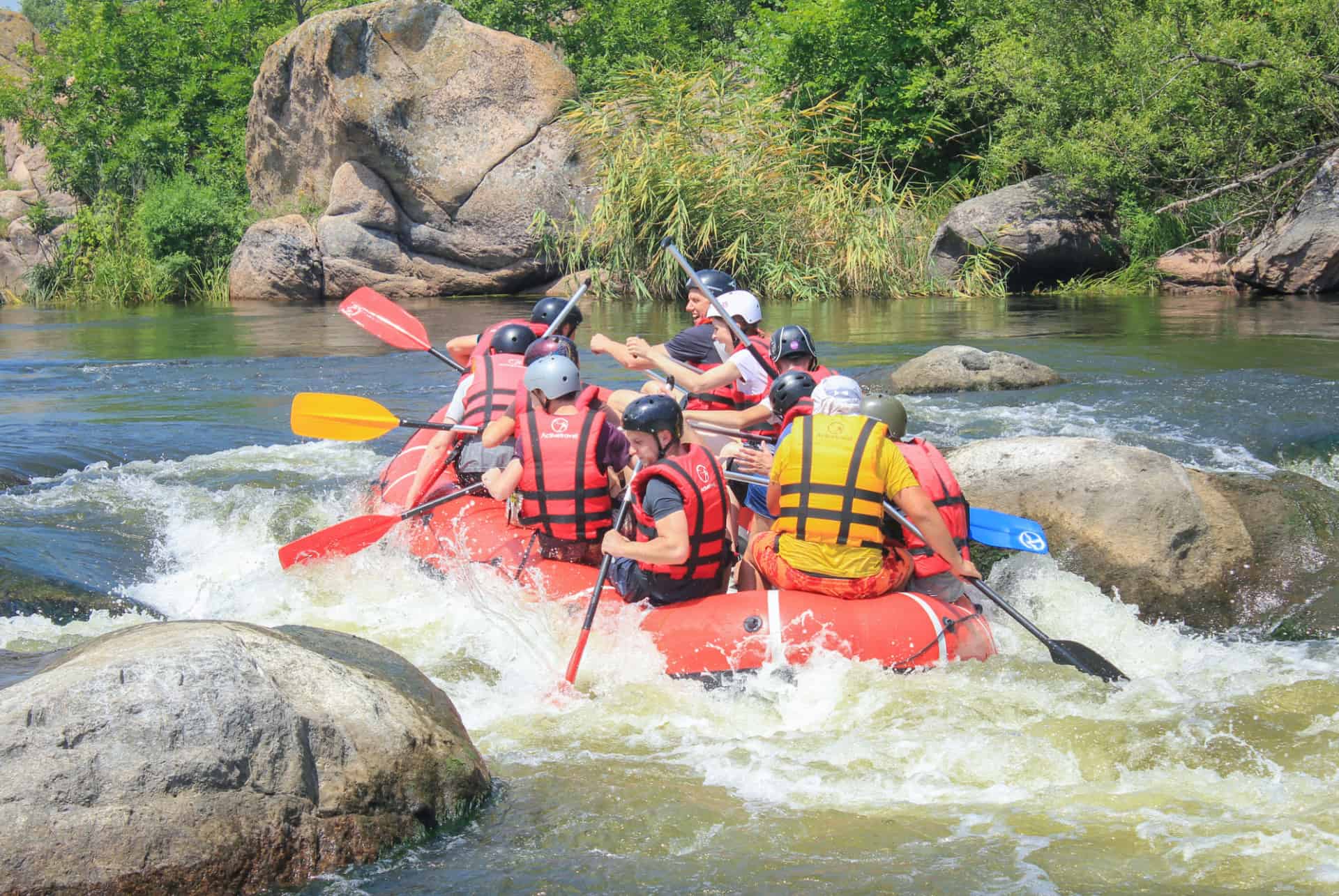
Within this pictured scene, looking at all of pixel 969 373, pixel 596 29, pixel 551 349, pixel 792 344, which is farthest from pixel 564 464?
pixel 596 29

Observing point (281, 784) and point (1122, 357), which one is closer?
point (281, 784)

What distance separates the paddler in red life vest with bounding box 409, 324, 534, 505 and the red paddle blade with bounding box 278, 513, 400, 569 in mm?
380

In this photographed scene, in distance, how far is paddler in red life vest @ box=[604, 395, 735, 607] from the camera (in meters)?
4.88

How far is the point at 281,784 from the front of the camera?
3.44 m

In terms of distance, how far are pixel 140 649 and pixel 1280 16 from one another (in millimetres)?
16814

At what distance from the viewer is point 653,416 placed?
191 inches

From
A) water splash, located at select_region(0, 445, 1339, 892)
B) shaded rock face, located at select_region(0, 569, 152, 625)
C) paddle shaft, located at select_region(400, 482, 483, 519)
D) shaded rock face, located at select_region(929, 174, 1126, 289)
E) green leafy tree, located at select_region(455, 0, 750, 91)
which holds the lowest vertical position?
water splash, located at select_region(0, 445, 1339, 892)

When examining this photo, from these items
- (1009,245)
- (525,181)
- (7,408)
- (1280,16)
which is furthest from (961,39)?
(7,408)

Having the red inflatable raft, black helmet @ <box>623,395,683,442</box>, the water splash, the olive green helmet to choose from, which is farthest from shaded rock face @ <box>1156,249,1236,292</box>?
black helmet @ <box>623,395,683,442</box>

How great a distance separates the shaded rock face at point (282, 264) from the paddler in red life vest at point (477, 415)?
598 inches

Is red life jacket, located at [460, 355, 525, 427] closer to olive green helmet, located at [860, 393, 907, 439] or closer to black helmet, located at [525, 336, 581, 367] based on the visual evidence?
black helmet, located at [525, 336, 581, 367]

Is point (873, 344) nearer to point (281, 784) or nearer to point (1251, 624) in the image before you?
point (1251, 624)

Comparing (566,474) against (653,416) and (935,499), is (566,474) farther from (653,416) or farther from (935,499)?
(935,499)

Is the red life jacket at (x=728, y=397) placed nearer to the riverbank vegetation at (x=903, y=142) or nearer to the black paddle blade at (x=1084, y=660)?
the black paddle blade at (x=1084, y=660)
